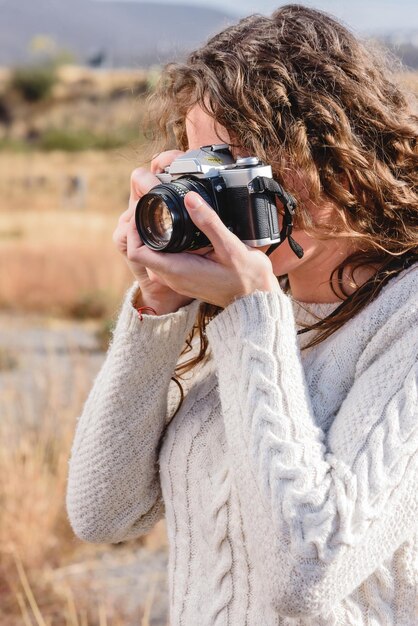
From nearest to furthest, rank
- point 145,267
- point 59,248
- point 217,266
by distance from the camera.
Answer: point 217,266, point 145,267, point 59,248

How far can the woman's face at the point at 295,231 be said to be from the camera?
1345 millimetres

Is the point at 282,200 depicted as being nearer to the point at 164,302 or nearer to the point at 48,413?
the point at 164,302

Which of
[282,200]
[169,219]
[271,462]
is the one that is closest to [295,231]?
[282,200]

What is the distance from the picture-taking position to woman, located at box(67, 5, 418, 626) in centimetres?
113

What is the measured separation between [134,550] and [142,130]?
7.14 feet

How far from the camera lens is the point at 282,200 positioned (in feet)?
4.23

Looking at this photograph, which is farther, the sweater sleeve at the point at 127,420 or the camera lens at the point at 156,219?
the sweater sleeve at the point at 127,420

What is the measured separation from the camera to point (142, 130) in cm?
175

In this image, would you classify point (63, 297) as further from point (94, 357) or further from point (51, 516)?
point (51, 516)

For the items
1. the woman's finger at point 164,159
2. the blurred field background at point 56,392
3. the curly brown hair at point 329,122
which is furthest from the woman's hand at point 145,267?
the blurred field background at point 56,392

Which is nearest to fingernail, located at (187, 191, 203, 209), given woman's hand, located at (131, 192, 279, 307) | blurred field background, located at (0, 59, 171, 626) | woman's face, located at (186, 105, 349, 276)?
woman's hand, located at (131, 192, 279, 307)

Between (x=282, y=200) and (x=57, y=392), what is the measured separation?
229 cm

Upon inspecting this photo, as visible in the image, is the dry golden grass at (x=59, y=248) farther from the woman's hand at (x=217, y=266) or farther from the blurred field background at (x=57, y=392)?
the woman's hand at (x=217, y=266)

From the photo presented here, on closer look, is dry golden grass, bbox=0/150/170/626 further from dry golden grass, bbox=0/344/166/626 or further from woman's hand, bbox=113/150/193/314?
woman's hand, bbox=113/150/193/314
